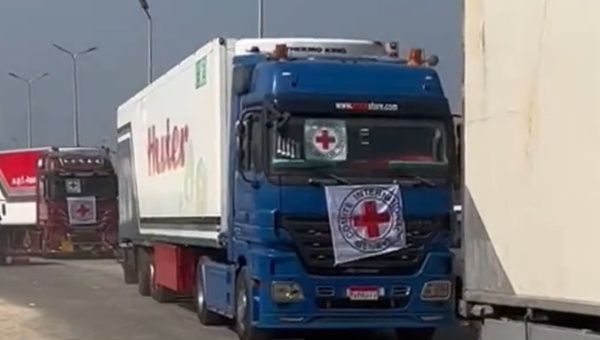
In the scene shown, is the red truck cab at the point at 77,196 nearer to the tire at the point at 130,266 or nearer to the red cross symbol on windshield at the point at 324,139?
the tire at the point at 130,266

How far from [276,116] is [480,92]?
19.6 feet

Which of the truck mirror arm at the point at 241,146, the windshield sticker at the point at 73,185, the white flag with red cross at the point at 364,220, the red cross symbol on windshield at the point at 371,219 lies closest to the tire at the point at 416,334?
the white flag with red cross at the point at 364,220

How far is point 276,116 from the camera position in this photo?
51.4 feet

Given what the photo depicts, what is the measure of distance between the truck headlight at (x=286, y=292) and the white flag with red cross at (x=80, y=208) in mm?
29923

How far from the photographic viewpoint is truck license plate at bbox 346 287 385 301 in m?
16.0

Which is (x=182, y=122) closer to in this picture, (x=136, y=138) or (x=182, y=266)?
(x=182, y=266)

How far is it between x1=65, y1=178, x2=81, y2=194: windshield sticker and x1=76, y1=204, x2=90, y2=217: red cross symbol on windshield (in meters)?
0.49

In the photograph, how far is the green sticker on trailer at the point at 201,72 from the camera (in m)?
19.1

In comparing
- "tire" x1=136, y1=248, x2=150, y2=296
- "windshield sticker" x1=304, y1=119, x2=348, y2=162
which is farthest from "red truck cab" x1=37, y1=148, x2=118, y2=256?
"windshield sticker" x1=304, y1=119, x2=348, y2=162

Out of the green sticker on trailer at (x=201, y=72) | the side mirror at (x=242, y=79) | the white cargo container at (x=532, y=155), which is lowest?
the white cargo container at (x=532, y=155)

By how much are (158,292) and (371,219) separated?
35.8 ft

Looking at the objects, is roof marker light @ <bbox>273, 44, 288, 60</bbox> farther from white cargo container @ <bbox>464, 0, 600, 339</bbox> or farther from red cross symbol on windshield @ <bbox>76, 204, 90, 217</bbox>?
red cross symbol on windshield @ <bbox>76, 204, 90, 217</bbox>

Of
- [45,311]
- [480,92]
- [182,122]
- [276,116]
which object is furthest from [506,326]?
[45,311]

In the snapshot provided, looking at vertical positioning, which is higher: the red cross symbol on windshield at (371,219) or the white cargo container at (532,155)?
the white cargo container at (532,155)
